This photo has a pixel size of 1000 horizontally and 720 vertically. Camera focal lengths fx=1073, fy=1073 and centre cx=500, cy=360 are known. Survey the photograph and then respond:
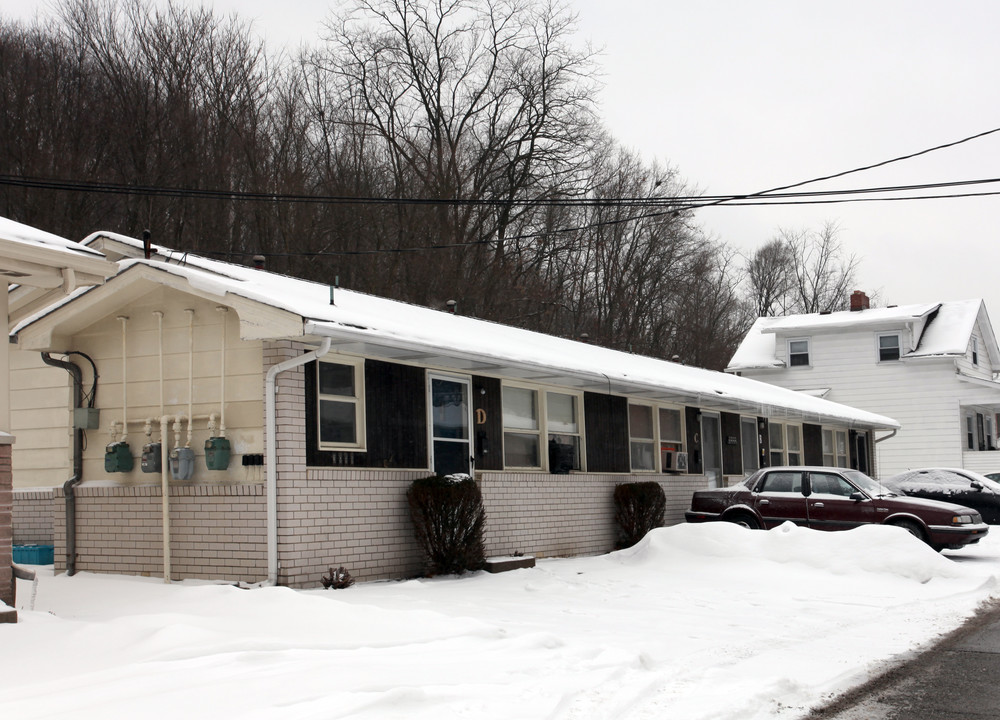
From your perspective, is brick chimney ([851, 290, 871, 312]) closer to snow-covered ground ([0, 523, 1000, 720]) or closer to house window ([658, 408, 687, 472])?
house window ([658, 408, 687, 472])

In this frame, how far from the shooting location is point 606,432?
1958 cm

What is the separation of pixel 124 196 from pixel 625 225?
2255cm

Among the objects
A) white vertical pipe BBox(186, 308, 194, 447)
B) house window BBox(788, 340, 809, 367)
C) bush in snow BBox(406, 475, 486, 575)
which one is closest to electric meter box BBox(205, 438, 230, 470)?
white vertical pipe BBox(186, 308, 194, 447)

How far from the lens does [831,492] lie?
18625mm

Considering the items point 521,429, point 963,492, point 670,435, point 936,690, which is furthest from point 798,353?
point 936,690

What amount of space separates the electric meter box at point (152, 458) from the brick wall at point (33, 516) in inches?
175

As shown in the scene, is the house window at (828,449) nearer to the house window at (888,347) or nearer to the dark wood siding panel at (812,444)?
the dark wood siding panel at (812,444)

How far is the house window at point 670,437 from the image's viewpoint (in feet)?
71.6

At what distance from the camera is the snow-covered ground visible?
6656mm

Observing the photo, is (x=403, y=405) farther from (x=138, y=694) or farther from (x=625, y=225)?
(x=625, y=225)

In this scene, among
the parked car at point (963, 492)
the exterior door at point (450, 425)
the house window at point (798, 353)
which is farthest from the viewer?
the house window at point (798, 353)

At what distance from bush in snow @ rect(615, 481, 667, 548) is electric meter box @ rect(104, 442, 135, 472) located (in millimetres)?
8825

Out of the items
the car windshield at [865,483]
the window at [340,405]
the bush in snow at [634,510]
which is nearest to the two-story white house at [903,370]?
the car windshield at [865,483]

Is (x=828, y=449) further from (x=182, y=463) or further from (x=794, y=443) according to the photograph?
(x=182, y=463)
